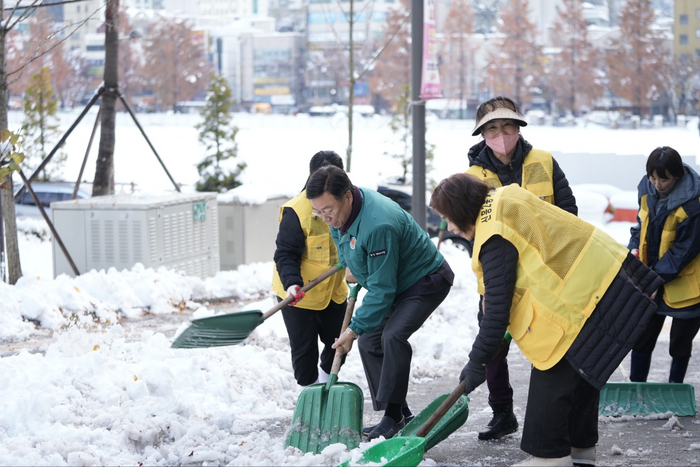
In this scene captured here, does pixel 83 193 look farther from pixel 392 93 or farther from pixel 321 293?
pixel 392 93

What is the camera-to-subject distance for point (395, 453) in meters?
3.64

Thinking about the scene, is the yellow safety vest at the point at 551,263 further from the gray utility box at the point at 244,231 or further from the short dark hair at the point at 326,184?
the gray utility box at the point at 244,231

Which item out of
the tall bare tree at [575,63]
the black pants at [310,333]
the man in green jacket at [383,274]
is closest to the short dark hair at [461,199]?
the man in green jacket at [383,274]

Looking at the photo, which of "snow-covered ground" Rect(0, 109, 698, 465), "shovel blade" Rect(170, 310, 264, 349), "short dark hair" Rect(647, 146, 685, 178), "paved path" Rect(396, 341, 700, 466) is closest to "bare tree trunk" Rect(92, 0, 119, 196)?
"snow-covered ground" Rect(0, 109, 698, 465)

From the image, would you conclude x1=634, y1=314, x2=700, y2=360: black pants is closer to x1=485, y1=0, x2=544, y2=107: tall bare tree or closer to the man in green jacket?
the man in green jacket

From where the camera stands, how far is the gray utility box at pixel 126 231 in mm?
9016

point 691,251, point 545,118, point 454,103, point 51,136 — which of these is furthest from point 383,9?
point 691,251

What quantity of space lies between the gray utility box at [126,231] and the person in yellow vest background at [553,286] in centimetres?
618

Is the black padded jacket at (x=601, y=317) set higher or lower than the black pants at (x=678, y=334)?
higher

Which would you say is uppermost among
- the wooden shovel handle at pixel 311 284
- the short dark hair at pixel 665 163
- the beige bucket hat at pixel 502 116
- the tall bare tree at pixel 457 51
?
the tall bare tree at pixel 457 51

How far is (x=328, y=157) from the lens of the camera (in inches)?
187

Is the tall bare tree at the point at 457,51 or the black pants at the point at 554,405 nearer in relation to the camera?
the black pants at the point at 554,405

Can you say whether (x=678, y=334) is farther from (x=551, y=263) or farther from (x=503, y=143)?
(x=551, y=263)

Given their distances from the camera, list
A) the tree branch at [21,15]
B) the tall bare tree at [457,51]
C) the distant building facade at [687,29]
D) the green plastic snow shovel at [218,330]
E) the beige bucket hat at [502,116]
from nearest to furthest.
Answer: the beige bucket hat at [502,116], the green plastic snow shovel at [218,330], the tree branch at [21,15], the distant building facade at [687,29], the tall bare tree at [457,51]
